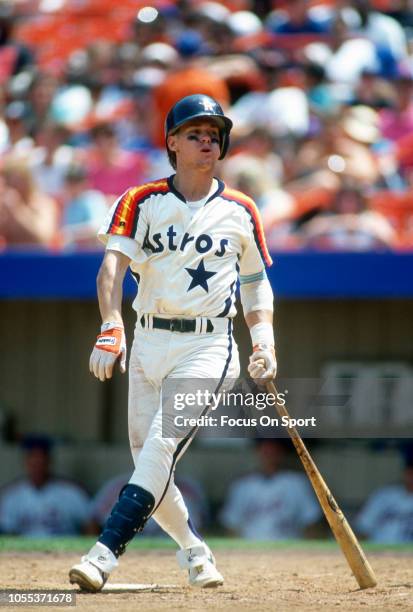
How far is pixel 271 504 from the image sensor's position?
798cm

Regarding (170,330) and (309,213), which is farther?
(309,213)

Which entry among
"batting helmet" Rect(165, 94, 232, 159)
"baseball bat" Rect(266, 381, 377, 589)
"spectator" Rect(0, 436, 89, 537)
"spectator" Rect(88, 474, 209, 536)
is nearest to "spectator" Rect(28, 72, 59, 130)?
"spectator" Rect(0, 436, 89, 537)

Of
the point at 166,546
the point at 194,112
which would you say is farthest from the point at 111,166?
the point at 194,112

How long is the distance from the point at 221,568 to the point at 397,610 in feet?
5.05

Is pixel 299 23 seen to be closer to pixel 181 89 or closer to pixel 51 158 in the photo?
pixel 181 89

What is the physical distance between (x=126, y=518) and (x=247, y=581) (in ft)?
3.08

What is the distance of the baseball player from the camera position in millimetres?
4203

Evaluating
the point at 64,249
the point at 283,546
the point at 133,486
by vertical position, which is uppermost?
the point at 64,249

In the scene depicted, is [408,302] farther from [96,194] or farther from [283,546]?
[283,546]

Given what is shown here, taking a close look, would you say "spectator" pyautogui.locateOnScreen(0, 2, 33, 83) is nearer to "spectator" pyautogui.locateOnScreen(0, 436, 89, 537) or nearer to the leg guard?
"spectator" pyautogui.locateOnScreen(0, 436, 89, 537)

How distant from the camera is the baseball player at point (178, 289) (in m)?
4.20

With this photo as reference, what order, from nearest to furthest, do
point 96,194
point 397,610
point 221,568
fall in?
1. point 397,610
2. point 221,568
3. point 96,194

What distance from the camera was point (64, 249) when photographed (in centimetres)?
793

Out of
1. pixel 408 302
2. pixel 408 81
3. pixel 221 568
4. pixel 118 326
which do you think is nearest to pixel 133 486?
pixel 118 326
